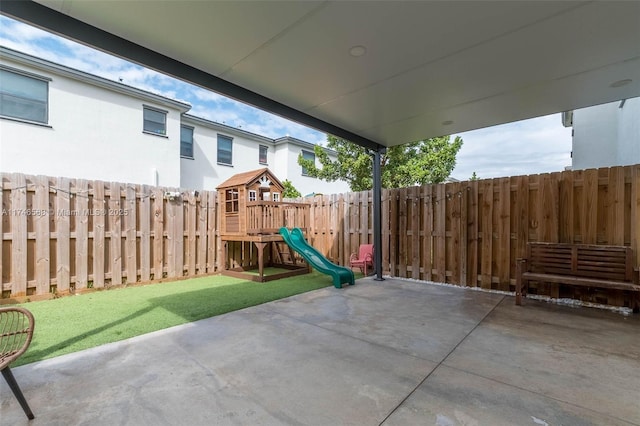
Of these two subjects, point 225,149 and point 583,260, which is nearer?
point 583,260

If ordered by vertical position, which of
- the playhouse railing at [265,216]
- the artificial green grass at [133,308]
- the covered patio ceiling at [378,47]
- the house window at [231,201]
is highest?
the covered patio ceiling at [378,47]

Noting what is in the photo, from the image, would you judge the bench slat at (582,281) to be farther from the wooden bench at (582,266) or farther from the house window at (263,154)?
the house window at (263,154)

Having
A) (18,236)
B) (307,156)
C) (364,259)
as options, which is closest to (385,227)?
(364,259)

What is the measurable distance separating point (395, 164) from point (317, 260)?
23.6 ft

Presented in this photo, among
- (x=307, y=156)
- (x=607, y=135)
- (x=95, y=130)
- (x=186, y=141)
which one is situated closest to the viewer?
(x=607, y=135)

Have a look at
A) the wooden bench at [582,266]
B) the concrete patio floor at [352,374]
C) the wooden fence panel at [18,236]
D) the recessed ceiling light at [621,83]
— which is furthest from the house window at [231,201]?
the recessed ceiling light at [621,83]

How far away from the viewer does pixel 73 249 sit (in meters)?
5.09

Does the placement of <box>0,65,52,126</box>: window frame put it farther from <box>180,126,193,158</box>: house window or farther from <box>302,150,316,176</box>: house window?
<box>302,150,316,176</box>: house window

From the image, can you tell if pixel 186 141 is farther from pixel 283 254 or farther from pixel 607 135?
pixel 607 135

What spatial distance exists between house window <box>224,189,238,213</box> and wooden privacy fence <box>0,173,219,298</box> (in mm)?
427

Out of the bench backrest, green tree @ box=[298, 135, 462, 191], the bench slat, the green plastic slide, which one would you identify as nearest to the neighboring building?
the bench backrest

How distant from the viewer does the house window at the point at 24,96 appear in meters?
7.33

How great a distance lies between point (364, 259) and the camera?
22.5 ft

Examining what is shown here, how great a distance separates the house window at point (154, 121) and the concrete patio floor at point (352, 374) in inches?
339
